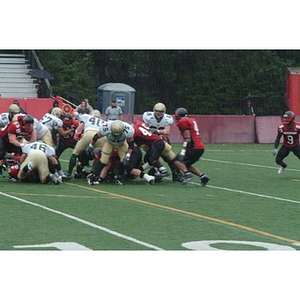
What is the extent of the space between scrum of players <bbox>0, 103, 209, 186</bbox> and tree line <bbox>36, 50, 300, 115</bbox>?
32085 millimetres

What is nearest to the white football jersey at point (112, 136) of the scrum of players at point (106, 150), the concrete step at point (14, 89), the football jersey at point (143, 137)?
the scrum of players at point (106, 150)

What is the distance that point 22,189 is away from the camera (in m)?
17.0

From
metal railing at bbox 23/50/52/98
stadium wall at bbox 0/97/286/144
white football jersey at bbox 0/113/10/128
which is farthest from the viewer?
metal railing at bbox 23/50/52/98

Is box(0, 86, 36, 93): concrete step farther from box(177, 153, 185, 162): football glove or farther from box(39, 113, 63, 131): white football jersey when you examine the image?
box(177, 153, 185, 162): football glove

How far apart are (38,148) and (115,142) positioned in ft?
5.02

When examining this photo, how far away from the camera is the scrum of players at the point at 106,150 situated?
1795cm

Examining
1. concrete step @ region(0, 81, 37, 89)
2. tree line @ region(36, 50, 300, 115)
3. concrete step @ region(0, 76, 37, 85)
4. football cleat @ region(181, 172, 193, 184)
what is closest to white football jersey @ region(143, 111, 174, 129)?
football cleat @ region(181, 172, 193, 184)

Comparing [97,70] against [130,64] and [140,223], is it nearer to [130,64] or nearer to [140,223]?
[130,64]

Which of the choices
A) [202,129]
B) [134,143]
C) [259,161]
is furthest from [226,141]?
[134,143]

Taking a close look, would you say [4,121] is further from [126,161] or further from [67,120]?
[126,161]

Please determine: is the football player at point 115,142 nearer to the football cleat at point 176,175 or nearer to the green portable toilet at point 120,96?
the football cleat at point 176,175

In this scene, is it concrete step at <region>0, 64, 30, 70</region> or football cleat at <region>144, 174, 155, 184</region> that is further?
concrete step at <region>0, 64, 30, 70</region>

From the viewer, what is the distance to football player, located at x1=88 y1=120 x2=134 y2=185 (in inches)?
706

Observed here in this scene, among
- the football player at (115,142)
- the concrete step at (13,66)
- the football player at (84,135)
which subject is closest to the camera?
the football player at (115,142)
